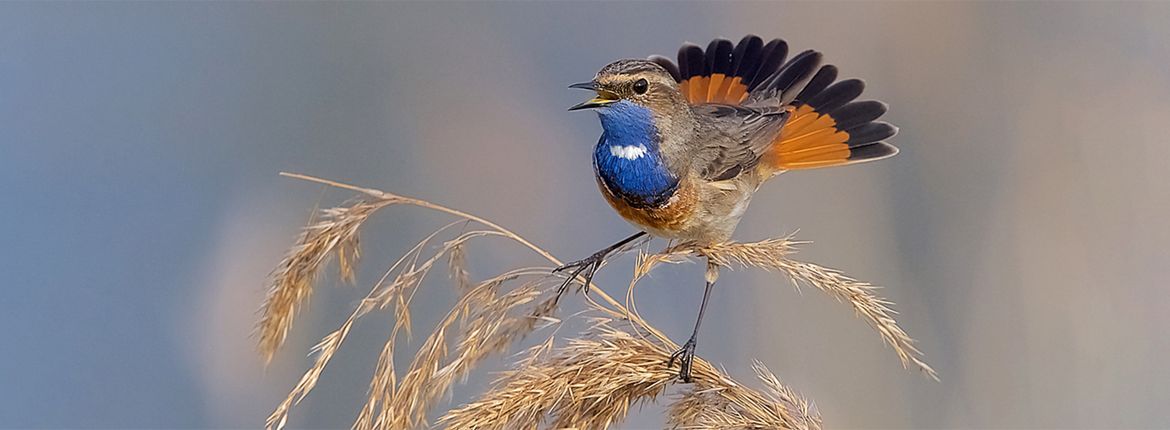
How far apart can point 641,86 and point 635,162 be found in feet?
0.42

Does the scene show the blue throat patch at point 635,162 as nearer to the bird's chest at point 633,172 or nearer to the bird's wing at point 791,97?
the bird's chest at point 633,172

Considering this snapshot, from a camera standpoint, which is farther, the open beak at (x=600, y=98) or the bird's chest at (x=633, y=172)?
the bird's chest at (x=633, y=172)

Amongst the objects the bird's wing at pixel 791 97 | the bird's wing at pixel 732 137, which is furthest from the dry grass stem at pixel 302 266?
the bird's wing at pixel 791 97

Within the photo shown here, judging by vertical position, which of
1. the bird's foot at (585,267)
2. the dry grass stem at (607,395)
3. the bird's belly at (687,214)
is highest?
the bird's belly at (687,214)

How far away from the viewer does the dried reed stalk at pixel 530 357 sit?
1.12m

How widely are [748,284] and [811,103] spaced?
0.50 meters

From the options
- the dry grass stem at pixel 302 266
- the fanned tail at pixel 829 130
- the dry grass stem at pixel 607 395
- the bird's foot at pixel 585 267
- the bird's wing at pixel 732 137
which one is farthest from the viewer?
the fanned tail at pixel 829 130

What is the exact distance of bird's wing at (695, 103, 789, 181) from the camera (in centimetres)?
164

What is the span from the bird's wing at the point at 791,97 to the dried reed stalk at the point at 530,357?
1.92 feet

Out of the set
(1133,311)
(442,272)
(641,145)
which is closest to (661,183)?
(641,145)

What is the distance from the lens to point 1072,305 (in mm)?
2006

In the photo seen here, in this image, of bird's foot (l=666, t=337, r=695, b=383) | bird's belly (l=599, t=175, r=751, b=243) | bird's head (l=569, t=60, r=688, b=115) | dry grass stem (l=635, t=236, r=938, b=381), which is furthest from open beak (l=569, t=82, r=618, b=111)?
bird's foot (l=666, t=337, r=695, b=383)

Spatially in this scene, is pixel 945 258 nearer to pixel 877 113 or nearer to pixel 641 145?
pixel 877 113

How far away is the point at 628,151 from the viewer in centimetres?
149
